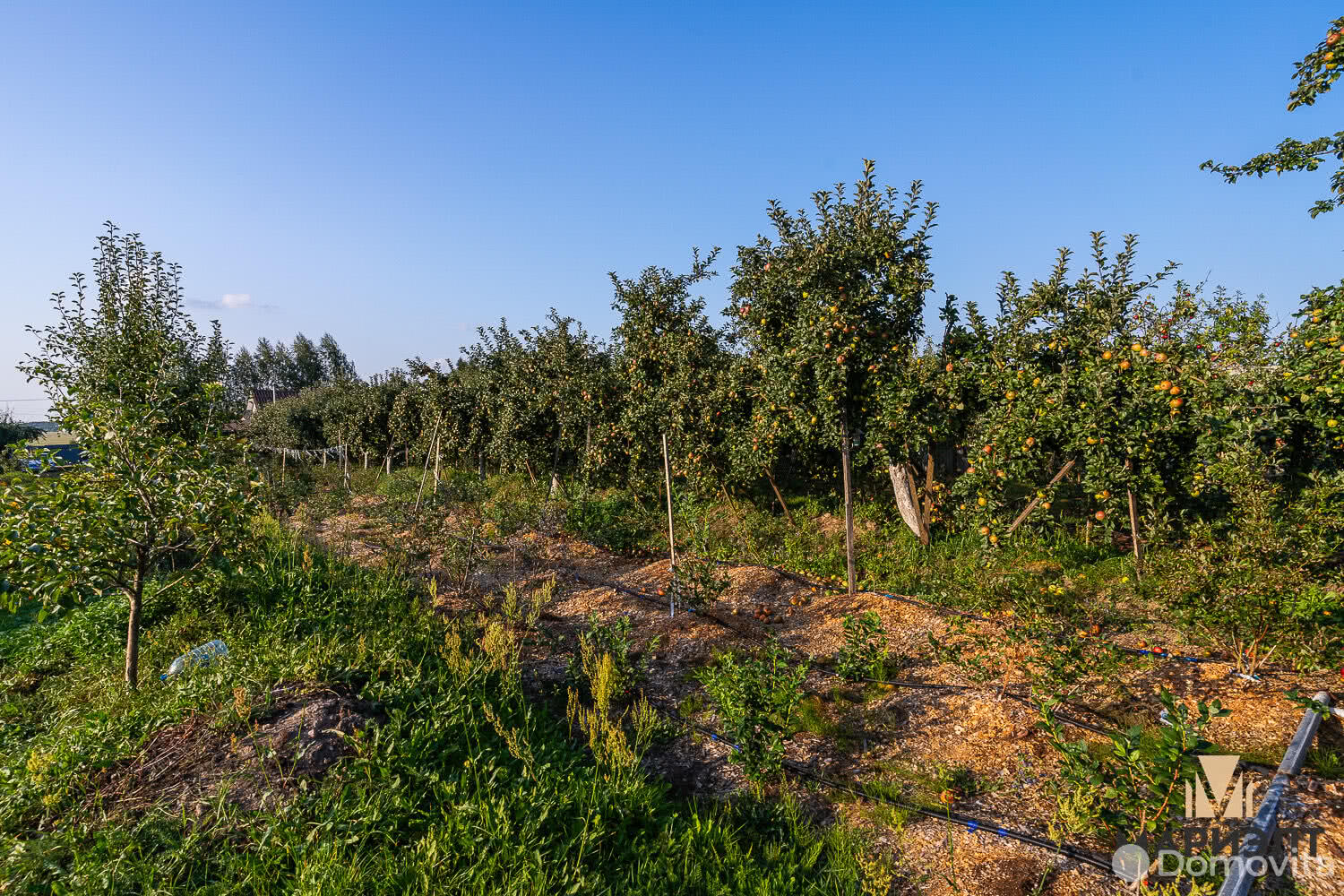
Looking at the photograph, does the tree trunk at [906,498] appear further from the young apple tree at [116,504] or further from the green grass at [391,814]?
the young apple tree at [116,504]

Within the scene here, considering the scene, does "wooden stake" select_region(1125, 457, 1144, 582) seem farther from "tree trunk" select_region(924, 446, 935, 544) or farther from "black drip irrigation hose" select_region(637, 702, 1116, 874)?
"black drip irrigation hose" select_region(637, 702, 1116, 874)

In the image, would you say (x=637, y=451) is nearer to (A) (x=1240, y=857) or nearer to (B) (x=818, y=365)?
(B) (x=818, y=365)

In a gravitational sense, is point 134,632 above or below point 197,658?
above

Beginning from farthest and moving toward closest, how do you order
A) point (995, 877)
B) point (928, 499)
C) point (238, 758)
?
point (928, 499) → point (238, 758) → point (995, 877)

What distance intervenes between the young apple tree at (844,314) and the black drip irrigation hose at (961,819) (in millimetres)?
3558

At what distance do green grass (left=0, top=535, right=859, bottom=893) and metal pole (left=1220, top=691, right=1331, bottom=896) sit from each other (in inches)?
69.0

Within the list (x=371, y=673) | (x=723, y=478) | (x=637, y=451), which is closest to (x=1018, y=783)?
(x=371, y=673)

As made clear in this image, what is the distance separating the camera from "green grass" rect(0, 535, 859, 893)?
277 centimetres

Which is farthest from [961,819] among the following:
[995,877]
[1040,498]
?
[1040,498]

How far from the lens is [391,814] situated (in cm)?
317

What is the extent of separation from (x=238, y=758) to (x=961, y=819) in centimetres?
457

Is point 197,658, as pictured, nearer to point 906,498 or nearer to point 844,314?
point 844,314

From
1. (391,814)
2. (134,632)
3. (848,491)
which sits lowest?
(391,814)

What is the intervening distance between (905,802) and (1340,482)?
422 centimetres
